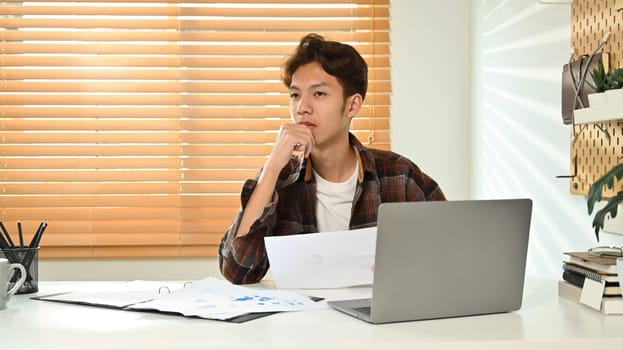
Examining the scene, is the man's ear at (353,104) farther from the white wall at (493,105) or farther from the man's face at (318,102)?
the white wall at (493,105)

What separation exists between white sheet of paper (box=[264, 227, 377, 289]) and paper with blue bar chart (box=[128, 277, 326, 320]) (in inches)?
2.8

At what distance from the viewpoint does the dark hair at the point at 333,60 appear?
2.36m

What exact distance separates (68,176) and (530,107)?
184 cm

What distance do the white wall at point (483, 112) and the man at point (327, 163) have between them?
37cm

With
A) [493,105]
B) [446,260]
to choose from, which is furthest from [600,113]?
[493,105]

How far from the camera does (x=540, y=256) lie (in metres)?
2.44

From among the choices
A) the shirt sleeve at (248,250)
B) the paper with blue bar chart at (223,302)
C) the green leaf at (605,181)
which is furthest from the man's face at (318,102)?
the green leaf at (605,181)

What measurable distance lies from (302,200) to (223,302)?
2.77 feet

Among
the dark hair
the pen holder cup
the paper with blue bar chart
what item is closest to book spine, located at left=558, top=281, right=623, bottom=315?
the paper with blue bar chart

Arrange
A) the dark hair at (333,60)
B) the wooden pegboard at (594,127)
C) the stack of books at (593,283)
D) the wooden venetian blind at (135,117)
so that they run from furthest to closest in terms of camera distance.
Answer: the wooden venetian blind at (135,117) < the dark hair at (333,60) < the wooden pegboard at (594,127) < the stack of books at (593,283)

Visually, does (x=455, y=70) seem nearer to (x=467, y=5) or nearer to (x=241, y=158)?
(x=467, y=5)

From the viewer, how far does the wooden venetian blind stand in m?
3.28

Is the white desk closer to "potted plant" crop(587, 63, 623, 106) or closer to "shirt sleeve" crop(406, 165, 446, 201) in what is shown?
"potted plant" crop(587, 63, 623, 106)

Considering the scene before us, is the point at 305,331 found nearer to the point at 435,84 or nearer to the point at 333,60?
the point at 333,60
